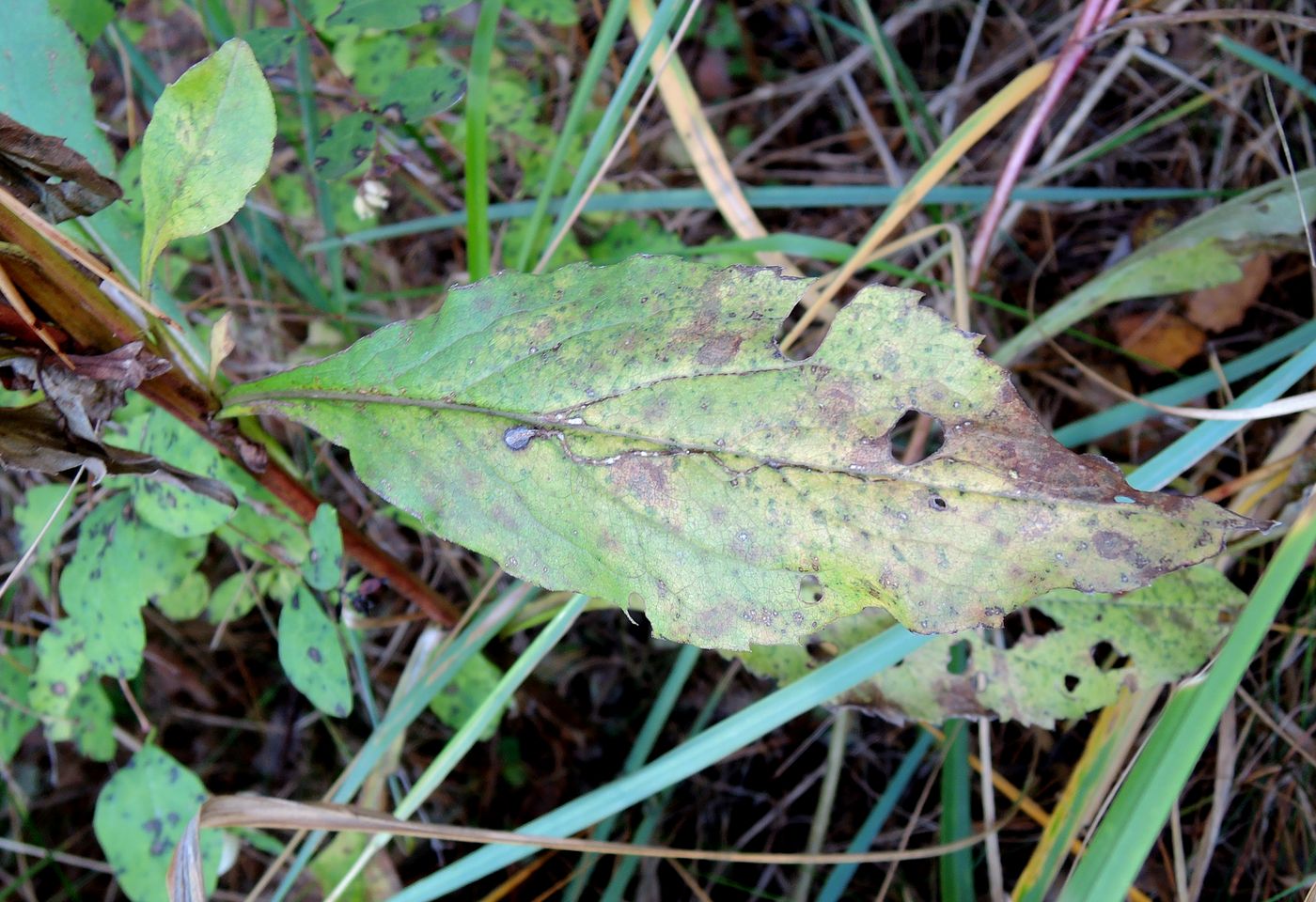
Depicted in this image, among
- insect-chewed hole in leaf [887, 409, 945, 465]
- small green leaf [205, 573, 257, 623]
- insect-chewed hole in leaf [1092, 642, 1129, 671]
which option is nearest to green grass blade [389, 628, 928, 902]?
insect-chewed hole in leaf [887, 409, 945, 465]

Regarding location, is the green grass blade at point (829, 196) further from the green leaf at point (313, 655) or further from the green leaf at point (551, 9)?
the green leaf at point (313, 655)

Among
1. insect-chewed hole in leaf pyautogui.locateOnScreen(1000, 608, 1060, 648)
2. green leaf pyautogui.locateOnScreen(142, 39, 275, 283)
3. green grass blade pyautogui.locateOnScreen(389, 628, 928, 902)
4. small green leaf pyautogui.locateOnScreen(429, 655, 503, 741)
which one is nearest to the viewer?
green leaf pyautogui.locateOnScreen(142, 39, 275, 283)

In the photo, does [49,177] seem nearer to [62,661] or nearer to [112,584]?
[112,584]

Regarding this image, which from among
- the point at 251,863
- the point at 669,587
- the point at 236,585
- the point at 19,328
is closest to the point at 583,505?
the point at 669,587

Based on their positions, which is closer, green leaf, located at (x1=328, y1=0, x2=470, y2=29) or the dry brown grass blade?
green leaf, located at (x1=328, y1=0, x2=470, y2=29)

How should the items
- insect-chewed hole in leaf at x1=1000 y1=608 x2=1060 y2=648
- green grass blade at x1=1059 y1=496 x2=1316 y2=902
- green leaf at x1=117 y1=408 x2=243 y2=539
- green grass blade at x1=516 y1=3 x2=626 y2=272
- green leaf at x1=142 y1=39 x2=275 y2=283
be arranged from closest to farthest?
green grass blade at x1=1059 y1=496 x2=1316 y2=902, green leaf at x1=142 y1=39 x2=275 y2=283, green leaf at x1=117 y1=408 x2=243 y2=539, green grass blade at x1=516 y1=3 x2=626 y2=272, insect-chewed hole in leaf at x1=1000 y1=608 x2=1060 y2=648

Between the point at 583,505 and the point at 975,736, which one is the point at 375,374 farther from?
the point at 975,736

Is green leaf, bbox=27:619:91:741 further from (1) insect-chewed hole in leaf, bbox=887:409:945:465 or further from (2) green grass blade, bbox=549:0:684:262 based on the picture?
(1) insect-chewed hole in leaf, bbox=887:409:945:465

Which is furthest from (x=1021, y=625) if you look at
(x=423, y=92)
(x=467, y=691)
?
(x=423, y=92)
